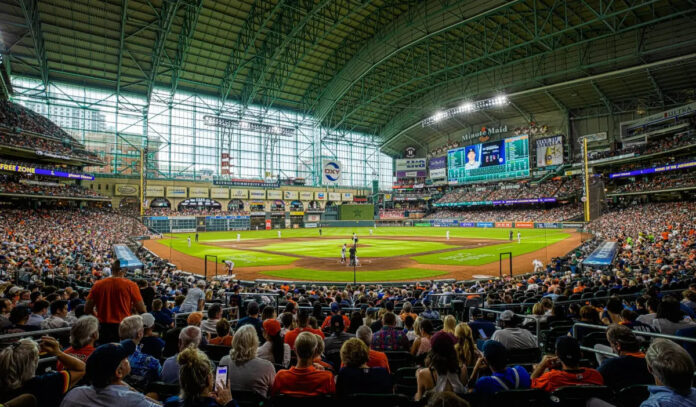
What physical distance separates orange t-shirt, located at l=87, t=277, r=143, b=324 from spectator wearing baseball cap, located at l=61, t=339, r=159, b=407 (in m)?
3.80

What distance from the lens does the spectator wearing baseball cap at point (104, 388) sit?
2641 millimetres

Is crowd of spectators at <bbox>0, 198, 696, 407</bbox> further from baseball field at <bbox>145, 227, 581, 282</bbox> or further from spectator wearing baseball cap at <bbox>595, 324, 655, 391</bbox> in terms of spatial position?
baseball field at <bbox>145, 227, 581, 282</bbox>

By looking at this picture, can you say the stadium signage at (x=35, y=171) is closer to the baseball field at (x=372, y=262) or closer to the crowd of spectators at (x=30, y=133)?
the crowd of spectators at (x=30, y=133)

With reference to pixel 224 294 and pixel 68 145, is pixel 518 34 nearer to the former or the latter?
pixel 224 294

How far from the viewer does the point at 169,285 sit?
15.6 m

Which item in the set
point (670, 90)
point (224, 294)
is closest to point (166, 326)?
point (224, 294)

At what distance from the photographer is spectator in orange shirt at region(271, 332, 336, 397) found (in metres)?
3.62

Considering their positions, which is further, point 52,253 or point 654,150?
point 654,150

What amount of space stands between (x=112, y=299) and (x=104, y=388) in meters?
4.01

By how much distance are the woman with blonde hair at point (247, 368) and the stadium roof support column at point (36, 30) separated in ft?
146

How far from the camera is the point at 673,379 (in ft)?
9.23

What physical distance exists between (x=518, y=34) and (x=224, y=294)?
175 feet

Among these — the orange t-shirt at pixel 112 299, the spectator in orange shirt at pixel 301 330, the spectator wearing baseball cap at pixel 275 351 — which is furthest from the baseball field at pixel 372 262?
the spectator wearing baseball cap at pixel 275 351

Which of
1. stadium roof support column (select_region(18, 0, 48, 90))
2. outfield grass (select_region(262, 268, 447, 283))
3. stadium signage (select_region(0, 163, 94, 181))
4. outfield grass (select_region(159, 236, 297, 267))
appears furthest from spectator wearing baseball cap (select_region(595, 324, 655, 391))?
stadium signage (select_region(0, 163, 94, 181))
